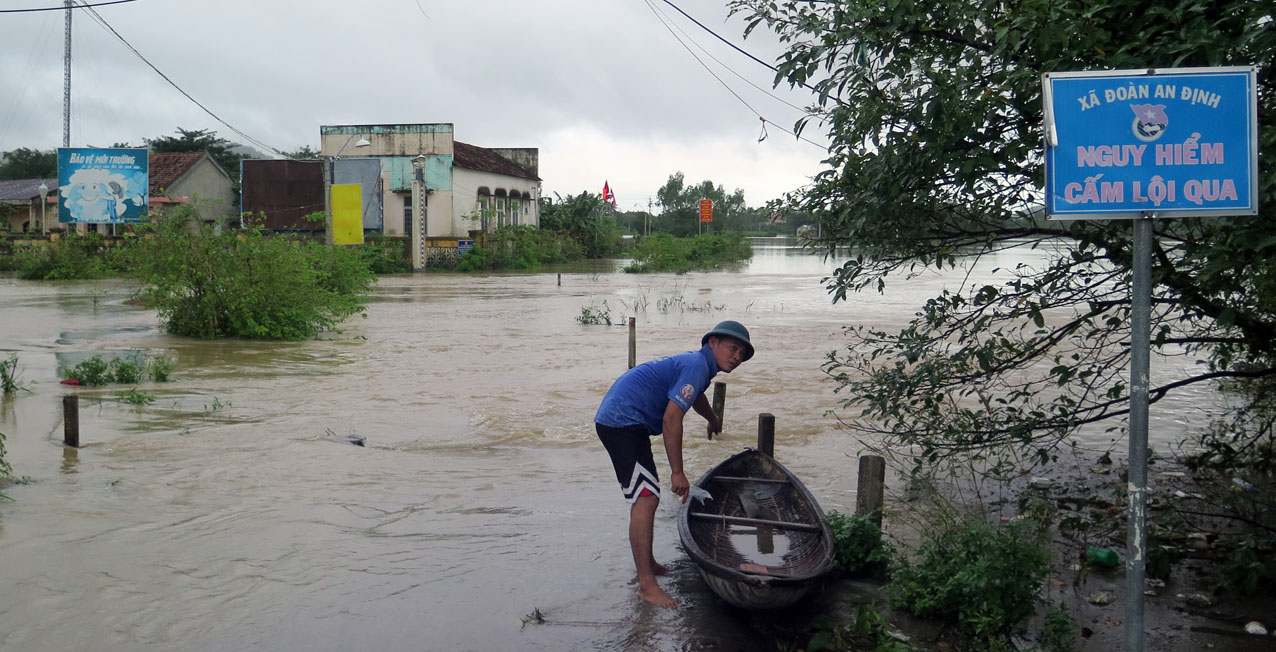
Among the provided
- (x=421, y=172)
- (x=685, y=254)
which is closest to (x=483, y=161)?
(x=421, y=172)

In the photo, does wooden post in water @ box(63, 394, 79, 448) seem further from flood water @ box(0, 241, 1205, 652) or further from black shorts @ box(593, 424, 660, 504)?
black shorts @ box(593, 424, 660, 504)

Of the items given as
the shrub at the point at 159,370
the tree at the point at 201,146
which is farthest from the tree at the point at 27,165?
the shrub at the point at 159,370

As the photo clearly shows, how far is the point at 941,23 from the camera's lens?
213 inches

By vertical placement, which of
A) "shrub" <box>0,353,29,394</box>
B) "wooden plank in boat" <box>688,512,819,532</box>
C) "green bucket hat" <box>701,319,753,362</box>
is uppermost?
"green bucket hat" <box>701,319,753,362</box>

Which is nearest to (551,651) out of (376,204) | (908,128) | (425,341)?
(908,128)

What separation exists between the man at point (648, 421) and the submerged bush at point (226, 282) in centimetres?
1319

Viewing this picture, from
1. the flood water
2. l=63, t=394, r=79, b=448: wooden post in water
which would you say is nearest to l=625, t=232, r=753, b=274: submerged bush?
the flood water

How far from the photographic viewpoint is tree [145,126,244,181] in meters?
57.8

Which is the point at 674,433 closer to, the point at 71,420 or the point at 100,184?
the point at 71,420

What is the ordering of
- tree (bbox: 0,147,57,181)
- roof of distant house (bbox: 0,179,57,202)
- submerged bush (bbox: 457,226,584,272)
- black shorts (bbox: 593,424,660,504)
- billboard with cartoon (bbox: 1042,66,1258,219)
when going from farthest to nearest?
tree (bbox: 0,147,57,181)
roof of distant house (bbox: 0,179,57,202)
submerged bush (bbox: 457,226,584,272)
black shorts (bbox: 593,424,660,504)
billboard with cartoon (bbox: 1042,66,1258,219)

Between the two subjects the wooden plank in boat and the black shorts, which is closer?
the black shorts

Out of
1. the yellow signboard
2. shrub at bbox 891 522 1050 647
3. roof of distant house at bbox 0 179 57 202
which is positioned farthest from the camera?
roof of distant house at bbox 0 179 57 202

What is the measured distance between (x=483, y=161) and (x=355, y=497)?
4304 centimetres

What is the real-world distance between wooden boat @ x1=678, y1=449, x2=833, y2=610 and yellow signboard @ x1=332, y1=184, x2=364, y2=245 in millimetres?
26775
